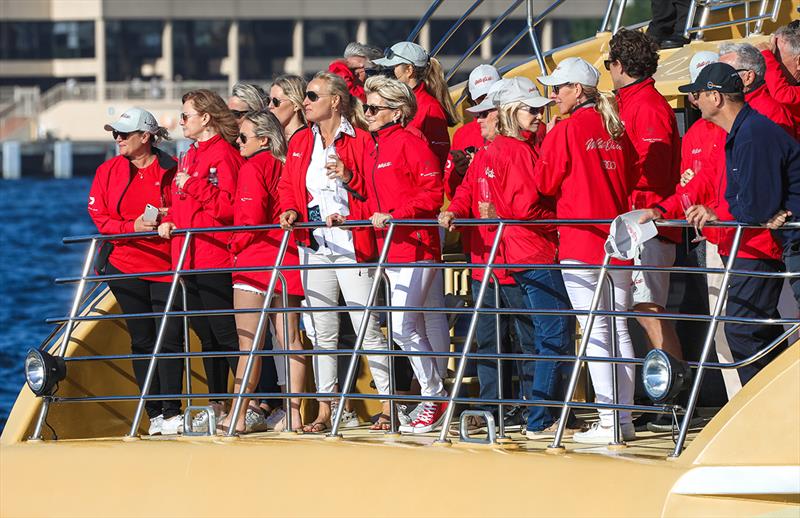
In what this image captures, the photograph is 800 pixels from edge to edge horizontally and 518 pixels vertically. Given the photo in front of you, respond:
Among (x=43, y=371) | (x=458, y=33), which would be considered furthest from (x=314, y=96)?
(x=458, y=33)

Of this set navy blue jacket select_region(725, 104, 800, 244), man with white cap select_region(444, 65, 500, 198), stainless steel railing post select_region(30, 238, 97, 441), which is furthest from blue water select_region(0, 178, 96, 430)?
navy blue jacket select_region(725, 104, 800, 244)

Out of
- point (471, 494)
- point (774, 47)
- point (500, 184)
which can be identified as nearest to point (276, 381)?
point (500, 184)

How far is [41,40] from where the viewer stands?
96.6 meters

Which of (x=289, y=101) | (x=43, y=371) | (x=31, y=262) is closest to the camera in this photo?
(x=43, y=371)

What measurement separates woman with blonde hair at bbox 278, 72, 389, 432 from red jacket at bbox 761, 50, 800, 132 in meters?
2.13

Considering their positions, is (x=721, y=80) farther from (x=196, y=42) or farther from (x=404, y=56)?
(x=196, y=42)

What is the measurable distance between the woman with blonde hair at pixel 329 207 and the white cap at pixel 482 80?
97 cm

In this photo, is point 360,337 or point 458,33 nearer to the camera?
point 360,337

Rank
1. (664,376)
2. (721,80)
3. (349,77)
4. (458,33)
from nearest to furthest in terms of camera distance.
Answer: (664,376)
(721,80)
(349,77)
(458,33)

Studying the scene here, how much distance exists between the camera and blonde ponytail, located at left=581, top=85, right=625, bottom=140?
24.5 ft

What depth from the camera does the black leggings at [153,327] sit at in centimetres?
862

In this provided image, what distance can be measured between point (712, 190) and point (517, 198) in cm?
97

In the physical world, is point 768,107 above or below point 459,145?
above

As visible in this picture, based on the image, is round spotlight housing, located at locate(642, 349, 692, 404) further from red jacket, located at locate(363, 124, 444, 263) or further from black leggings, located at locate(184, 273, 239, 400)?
black leggings, located at locate(184, 273, 239, 400)
